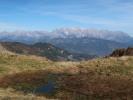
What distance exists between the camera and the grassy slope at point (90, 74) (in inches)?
1529

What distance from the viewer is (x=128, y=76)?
4700 cm

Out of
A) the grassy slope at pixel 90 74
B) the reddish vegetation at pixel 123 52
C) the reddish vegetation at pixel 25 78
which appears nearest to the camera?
the grassy slope at pixel 90 74

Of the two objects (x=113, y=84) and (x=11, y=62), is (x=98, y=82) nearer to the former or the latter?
(x=113, y=84)

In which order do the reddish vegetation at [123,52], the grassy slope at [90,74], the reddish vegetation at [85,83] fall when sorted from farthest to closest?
the reddish vegetation at [123,52] → the grassy slope at [90,74] → the reddish vegetation at [85,83]

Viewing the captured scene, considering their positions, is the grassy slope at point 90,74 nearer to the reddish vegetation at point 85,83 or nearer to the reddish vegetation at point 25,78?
the reddish vegetation at point 85,83

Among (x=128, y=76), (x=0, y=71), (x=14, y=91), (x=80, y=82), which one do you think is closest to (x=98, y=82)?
(x=80, y=82)

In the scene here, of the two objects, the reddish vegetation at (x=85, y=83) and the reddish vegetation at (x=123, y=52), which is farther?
the reddish vegetation at (x=123, y=52)

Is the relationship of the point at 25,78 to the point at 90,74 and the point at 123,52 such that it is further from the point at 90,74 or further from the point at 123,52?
the point at 123,52

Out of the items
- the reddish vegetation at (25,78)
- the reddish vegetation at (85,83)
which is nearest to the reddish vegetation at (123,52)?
the reddish vegetation at (85,83)

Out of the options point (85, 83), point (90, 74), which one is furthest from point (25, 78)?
point (90, 74)

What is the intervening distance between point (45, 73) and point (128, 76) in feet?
45.4

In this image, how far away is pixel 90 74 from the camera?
49.9 metres

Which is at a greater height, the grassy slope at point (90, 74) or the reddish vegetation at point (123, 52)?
the reddish vegetation at point (123, 52)

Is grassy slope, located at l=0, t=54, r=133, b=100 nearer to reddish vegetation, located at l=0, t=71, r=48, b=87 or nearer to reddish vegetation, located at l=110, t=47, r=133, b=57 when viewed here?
reddish vegetation, located at l=0, t=71, r=48, b=87
